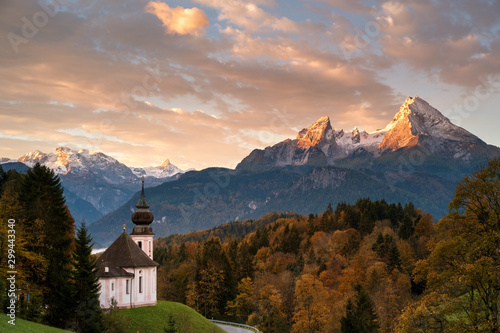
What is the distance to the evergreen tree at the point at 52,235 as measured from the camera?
178 feet

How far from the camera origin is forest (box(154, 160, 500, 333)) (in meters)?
30.0

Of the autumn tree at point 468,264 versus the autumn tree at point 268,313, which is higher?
the autumn tree at point 468,264

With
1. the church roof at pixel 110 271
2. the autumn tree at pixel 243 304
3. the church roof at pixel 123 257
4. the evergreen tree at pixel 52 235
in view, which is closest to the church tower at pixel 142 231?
the church roof at pixel 123 257

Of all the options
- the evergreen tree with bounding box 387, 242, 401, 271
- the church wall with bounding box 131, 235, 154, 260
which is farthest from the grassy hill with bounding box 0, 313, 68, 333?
the evergreen tree with bounding box 387, 242, 401, 271

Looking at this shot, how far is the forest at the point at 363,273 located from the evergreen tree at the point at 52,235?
3300 cm

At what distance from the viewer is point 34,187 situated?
60938 millimetres

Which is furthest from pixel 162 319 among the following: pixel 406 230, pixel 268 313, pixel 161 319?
pixel 406 230

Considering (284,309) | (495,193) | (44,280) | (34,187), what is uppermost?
(34,187)

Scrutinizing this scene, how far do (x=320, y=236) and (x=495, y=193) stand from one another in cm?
13185

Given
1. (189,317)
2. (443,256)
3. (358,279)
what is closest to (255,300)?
(358,279)

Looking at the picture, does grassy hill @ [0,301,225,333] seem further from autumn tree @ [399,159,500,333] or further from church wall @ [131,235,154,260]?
autumn tree @ [399,159,500,333]

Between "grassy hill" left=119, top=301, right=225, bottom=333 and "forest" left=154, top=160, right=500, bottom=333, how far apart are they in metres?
19.8

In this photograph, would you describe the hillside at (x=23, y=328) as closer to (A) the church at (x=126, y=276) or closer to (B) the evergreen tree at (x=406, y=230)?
(A) the church at (x=126, y=276)

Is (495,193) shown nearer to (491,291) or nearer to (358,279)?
(491,291)
